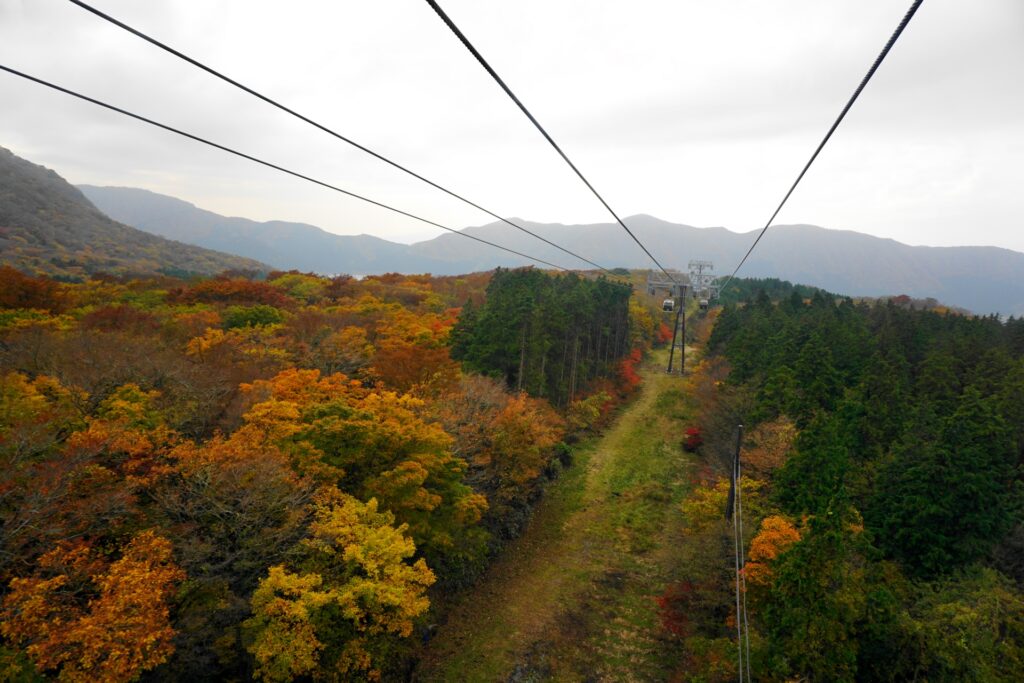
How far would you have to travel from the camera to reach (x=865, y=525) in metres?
19.4

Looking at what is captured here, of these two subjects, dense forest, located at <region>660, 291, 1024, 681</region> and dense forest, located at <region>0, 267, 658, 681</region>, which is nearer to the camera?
dense forest, located at <region>0, 267, 658, 681</region>

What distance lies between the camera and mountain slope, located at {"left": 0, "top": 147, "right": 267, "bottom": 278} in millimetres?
82562

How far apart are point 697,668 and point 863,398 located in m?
20.8

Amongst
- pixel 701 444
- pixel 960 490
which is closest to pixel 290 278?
pixel 701 444

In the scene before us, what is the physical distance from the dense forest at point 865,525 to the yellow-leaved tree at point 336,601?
9.88m

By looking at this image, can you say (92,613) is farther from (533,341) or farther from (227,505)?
(533,341)

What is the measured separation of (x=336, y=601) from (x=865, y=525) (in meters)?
21.1

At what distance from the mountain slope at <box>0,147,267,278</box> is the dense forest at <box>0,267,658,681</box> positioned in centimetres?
6897

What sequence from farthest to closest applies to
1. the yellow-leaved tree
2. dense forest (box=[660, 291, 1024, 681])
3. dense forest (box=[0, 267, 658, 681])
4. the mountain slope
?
1. the mountain slope
2. dense forest (box=[660, 291, 1024, 681])
3. the yellow-leaved tree
4. dense forest (box=[0, 267, 658, 681])

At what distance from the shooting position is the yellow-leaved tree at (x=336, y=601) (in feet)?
35.8

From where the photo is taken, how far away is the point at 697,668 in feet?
48.9

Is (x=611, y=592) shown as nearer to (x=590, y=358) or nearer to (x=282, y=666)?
(x=282, y=666)

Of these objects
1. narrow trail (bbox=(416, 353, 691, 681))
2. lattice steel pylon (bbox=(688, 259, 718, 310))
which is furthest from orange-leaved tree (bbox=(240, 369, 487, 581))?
lattice steel pylon (bbox=(688, 259, 718, 310))

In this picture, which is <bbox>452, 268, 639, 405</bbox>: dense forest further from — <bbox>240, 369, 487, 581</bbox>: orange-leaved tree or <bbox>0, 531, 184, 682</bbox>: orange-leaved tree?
<bbox>0, 531, 184, 682</bbox>: orange-leaved tree
